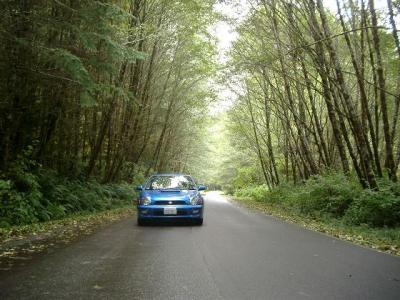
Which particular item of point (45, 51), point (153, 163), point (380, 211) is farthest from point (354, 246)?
point (153, 163)

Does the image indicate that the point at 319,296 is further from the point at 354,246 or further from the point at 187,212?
the point at 187,212

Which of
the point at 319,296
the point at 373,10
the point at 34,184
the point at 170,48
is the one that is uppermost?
the point at 170,48

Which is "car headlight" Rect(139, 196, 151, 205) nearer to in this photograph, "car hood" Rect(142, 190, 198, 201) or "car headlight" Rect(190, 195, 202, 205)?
"car hood" Rect(142, 190, 198, 201)

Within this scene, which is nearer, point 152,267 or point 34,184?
point 152,267

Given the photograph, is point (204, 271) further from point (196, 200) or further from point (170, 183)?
point (170, 183)

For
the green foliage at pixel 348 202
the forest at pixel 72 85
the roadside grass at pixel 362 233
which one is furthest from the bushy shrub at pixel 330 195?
the forest at pixel 72 85

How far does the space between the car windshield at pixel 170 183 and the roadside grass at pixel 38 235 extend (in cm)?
200

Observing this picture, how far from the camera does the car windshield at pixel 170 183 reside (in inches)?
497

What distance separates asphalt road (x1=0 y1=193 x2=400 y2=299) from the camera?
16.0 feet

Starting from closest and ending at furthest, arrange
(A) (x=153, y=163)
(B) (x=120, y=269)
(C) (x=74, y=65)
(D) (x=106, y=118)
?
(B) (x=120, y=269) < (C) (x=74, y=65) < (D) (x=106, y=118) < (A) (x=153, y=163)

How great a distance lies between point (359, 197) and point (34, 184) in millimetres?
10166

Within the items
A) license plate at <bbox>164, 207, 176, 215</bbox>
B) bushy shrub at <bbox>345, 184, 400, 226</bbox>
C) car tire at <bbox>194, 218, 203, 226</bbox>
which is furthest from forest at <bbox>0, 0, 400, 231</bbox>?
car tire at <bbox>194, 218, 203, 226</bbox>

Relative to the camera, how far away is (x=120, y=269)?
605 cm

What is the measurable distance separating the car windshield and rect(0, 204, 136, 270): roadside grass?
200cm
